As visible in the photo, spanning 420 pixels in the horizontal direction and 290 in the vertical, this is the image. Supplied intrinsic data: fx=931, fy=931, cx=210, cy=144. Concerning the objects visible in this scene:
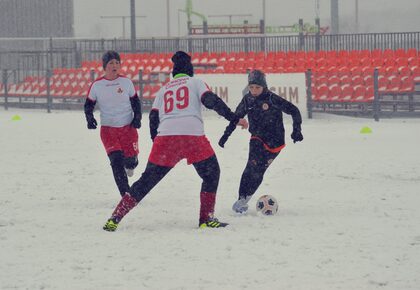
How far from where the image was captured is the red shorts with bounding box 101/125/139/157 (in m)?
9.88

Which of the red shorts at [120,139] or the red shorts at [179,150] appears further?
the red shorts at [120,139]

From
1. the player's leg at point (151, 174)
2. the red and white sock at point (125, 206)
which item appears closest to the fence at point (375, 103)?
the player's leg at point (151, 174)

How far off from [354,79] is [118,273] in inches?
748

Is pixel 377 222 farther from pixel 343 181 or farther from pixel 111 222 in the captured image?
pixel 343 181

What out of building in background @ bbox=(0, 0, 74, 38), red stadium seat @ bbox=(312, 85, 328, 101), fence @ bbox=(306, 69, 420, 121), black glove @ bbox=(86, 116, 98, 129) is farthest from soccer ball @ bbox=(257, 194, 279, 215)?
building in background @ bbox=(0, 0, 74, 38)

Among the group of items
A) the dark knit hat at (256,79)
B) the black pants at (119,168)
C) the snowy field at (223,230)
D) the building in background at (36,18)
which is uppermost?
the building in background at (36,18)

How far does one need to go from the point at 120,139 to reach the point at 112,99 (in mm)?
436

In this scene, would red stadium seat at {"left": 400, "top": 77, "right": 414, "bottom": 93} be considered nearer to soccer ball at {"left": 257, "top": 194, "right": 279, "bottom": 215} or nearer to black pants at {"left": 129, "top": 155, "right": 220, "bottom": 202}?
soccer ball at {"left": 257, "top": 194, "right": 279, "bottom": 215}

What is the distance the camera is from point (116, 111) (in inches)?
390

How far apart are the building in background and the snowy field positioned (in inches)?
1495

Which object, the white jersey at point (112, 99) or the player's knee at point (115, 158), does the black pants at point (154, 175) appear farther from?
the white jersey at point (112, 99)

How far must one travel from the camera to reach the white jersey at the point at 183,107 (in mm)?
8508

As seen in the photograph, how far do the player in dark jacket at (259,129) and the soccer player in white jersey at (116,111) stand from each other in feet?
3.58

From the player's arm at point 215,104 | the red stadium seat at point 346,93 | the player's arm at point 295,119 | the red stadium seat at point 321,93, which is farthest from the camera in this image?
the red stadium seat at point 321,93
